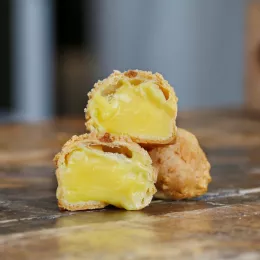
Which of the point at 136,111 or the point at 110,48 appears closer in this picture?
the point at 136,111

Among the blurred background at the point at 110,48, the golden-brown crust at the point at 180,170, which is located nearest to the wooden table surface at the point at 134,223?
the golden-brown crust at the point at 180,170

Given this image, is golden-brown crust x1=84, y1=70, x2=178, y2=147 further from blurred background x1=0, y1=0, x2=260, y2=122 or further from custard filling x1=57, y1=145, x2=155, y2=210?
blurred background x1=0, y1=0, x2=260, y2=122

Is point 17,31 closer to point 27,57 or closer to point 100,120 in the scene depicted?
point 27,57

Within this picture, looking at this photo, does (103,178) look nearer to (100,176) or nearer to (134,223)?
(100,176)

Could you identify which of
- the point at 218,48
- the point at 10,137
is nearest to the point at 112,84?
the point at 10,137

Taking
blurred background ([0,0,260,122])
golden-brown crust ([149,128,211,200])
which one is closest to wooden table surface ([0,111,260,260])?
golden-brown crust ([149,128,211,200])

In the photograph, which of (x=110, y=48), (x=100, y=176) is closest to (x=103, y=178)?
(x=100, y=176)

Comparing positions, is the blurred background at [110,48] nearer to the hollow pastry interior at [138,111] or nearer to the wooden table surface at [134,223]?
the wooden table surface at [134,223]
